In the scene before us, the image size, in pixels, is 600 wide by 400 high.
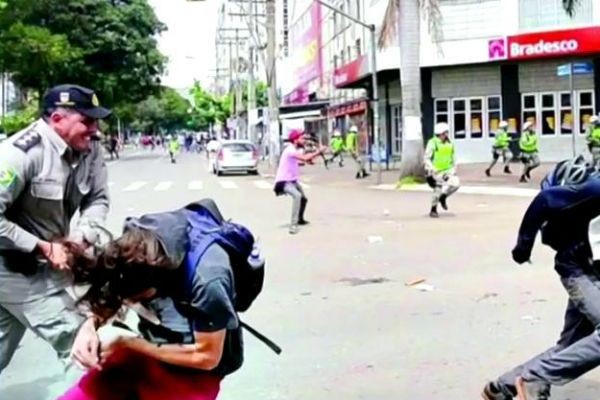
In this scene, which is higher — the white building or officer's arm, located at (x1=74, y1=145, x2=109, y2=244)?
the white building

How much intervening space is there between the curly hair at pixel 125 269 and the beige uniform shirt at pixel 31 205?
131cm

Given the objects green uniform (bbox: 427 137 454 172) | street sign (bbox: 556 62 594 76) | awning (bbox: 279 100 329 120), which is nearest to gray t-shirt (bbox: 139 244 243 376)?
green uniform (bbox: 427 137 454 172)

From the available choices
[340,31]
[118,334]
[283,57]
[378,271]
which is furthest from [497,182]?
[283,57]

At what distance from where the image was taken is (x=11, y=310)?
448cm

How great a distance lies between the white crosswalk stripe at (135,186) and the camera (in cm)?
2930

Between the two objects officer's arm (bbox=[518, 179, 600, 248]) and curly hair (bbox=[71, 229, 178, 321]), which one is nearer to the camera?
curly hair (bbox=[71, 229, 178, 321])

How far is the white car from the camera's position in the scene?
38656 mm

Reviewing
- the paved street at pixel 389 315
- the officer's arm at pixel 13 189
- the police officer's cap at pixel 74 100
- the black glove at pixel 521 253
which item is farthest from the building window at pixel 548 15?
the officer's arm at pixel 13 189

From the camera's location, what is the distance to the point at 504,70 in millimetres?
39188

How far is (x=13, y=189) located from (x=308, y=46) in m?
69.6

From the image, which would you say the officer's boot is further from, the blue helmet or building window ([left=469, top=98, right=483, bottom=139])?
building window ([left=469, top=98, right=483, bottom=139])

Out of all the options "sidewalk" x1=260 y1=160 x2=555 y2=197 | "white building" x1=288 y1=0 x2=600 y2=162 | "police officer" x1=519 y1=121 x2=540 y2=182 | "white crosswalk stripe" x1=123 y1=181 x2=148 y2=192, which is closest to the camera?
"sidewalk" x1=260 y1=160 x2=555 y2=197

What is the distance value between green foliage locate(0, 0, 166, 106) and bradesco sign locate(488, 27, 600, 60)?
26.0 metres

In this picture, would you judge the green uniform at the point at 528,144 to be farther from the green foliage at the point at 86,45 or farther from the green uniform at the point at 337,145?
the green foliage at the point at 86,45
